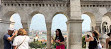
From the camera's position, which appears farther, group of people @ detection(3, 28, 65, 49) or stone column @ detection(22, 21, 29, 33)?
stone column @ detection(22, 21, 29, 33)

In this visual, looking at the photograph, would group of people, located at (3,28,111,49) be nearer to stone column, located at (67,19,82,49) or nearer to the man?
the man

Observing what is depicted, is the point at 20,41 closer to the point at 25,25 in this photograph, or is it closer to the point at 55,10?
the point at 25,25

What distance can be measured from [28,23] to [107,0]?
214 inches

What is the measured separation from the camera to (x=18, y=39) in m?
5.00

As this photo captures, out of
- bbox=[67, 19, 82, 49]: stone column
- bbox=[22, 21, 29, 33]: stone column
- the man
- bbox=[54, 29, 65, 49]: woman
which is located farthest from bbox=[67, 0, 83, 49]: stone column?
the man

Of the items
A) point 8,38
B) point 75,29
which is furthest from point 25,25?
point 75,29

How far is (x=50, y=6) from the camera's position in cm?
877

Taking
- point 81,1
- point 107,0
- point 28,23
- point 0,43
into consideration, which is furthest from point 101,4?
point 0,43

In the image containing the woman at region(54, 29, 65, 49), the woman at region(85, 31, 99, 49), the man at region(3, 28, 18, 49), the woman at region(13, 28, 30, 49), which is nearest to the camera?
the woman at region(13, 28, 30, 49)

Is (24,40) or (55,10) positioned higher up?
(55,10)

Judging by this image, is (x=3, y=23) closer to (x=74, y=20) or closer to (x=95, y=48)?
(x=74, y=20)

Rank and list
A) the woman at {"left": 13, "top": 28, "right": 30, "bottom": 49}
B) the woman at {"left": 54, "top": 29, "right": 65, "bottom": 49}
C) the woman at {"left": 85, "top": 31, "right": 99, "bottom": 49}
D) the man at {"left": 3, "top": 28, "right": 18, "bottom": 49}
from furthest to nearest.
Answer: the woman at {"left": 54, "top": 29, "right": 65, "bottom": 49} → the man at {"left": 3, "top": 28, "right": 18, "bottom": 49} → the woman at {"left": 85, "top": 31, "right": 99, "bottom": 49} → the woman at {"left": 13, "top": 28, "right": 30, "bottom": 49}

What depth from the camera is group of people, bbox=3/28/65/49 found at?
16.4ft

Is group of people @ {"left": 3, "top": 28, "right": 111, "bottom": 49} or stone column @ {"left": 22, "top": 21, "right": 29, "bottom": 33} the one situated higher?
stone column @ {"left": 22, "top": 21, "right": 29, "bottom": 33}
